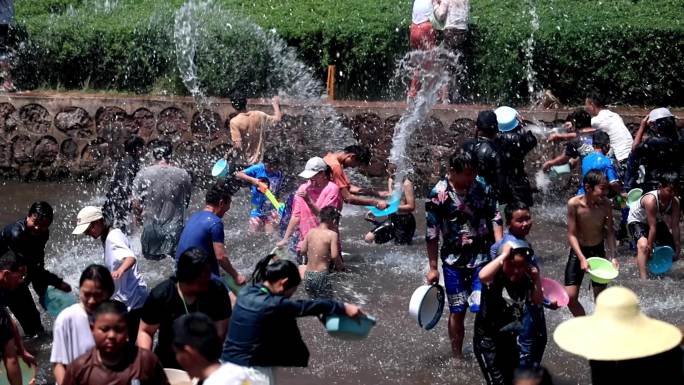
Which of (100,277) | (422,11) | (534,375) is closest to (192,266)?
(100,277)

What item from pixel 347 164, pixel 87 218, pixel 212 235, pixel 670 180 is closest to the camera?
pixel 87 218

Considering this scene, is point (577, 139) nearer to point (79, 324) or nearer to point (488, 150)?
point (488, 150)

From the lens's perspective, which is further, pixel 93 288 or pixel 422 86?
pixel 422 86

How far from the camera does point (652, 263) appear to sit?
35.6 ft

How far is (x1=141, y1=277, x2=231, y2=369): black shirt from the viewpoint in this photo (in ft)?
21.4

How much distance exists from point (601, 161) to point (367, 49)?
17.4ft

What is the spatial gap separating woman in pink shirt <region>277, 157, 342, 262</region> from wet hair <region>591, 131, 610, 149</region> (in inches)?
102

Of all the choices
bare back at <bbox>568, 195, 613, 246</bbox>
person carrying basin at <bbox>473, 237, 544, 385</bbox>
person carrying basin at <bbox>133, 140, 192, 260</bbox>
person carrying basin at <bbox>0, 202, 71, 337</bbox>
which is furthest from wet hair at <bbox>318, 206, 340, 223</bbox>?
person carrying basin at <bbox>473, 237, 544, 385</bbox>

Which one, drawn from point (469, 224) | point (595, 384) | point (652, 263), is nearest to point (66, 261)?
point (469, 224)

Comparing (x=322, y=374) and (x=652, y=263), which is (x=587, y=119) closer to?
(x=652, y=263)

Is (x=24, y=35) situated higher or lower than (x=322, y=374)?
higher

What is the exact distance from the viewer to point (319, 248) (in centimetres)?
982

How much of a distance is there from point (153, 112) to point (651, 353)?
11167mm

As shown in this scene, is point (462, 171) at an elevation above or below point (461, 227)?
above
